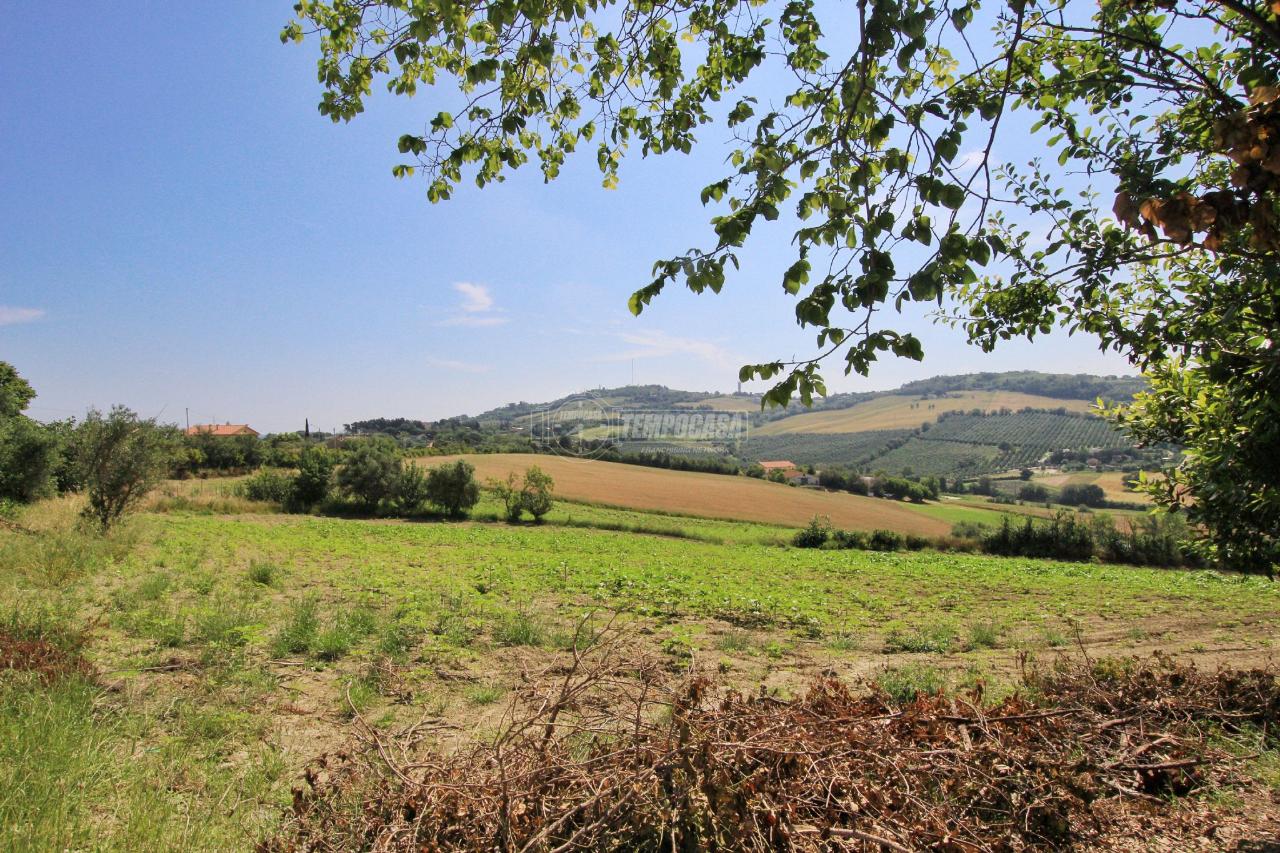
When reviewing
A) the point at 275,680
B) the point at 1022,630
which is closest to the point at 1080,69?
the point at 275,680

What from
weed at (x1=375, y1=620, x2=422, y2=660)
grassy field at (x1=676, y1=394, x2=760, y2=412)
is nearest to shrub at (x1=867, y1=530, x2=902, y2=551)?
weed at (x1=375, y1=620, x2=422, y2=660)

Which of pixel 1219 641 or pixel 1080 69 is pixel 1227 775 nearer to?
pixel 1080 69

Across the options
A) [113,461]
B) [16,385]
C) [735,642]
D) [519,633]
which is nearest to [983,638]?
[735,642]

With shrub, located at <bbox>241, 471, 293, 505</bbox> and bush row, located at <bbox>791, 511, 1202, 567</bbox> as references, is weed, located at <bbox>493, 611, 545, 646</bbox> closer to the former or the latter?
bush row, located at <bbox>791, 511, 1202, 567</bbox>

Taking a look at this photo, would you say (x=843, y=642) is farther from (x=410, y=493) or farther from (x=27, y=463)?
(x=410, y=493)

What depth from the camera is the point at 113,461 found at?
57.6 feet

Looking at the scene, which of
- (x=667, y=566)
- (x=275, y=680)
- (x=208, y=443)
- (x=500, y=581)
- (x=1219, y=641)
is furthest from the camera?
(x=208, y=443)

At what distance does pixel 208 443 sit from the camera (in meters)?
54.5

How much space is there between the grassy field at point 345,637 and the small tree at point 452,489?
63.3 feet

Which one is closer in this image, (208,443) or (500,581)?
(500,581)

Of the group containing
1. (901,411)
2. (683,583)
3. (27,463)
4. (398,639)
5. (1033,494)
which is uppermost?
(901,411)

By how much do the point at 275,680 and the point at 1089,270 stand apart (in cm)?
834

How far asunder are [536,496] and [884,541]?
78.7ft

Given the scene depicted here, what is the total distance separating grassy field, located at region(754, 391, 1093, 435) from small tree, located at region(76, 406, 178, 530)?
13976cm
